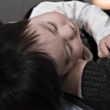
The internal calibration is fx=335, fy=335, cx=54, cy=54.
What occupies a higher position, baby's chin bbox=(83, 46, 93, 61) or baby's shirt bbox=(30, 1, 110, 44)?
baby's shirt bbox=(30, 1, 110, 44)

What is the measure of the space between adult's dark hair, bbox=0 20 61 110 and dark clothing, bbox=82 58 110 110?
12cm

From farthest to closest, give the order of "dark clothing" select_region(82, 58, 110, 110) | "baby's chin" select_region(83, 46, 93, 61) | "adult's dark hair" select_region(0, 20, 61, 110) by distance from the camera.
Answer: "baby's chin" select_region(83, 46, 93, 61)
"dark clothing" select_region(82, 58, 110, 110)
"adult's dark hair" select_region(0, 20, 61, 110)

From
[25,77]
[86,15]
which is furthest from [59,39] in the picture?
[86,15]

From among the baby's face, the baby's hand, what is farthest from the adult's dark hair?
the baby's hand

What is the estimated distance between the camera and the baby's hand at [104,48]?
88cm

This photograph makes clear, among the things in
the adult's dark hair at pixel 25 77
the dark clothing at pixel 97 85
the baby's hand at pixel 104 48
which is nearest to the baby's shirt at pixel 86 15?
the baby's hand at pixel 104 48

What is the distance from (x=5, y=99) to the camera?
66 cm

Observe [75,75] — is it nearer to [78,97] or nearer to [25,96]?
[78,97]

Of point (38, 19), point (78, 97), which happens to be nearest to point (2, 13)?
point (38, 19)

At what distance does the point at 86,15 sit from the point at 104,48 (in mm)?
161

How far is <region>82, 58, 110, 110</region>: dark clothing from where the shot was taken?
788 mm

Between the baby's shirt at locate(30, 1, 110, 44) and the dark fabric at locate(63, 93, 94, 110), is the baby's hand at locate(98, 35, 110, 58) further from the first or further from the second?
the dark fabric at locate(63, 93, 94, 110)

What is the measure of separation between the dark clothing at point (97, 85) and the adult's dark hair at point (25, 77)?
12cm

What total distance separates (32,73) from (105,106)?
0.69 ft
